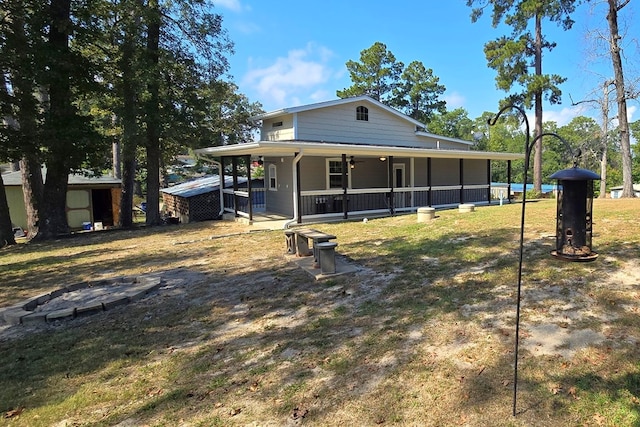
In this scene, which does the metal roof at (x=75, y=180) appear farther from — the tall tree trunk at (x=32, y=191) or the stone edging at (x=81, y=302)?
the stone edging at (x=81, y=302)

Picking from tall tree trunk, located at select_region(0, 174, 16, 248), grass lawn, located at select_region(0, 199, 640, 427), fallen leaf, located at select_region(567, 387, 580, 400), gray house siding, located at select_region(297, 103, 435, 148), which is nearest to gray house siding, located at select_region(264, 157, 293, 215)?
gray house siding, located at select_region(297, 103, 435, 148)

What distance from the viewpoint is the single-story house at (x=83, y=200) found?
18.7 m

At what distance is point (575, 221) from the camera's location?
393cm

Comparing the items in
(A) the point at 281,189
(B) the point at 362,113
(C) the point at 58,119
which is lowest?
(A) the point at 281,189

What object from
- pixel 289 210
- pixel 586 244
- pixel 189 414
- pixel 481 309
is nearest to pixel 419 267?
pixel 481 309

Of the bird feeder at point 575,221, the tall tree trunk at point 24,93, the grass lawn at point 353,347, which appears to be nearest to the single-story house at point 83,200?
the tall tree trunk at point 24,93

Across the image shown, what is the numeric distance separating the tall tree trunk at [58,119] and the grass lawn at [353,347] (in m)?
6.59

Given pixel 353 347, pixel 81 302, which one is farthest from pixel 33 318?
pixel 353 347

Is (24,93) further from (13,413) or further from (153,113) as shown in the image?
(13,413)

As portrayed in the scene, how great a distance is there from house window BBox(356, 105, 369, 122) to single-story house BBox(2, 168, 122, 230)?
12.9 m

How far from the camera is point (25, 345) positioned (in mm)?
4191

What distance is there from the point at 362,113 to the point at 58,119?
11.1 metres

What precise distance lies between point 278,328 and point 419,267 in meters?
2.79

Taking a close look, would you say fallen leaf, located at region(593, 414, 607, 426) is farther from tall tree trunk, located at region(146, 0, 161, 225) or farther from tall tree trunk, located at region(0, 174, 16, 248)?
tall tree trunk, located at region(0, 174, 16, 248)
